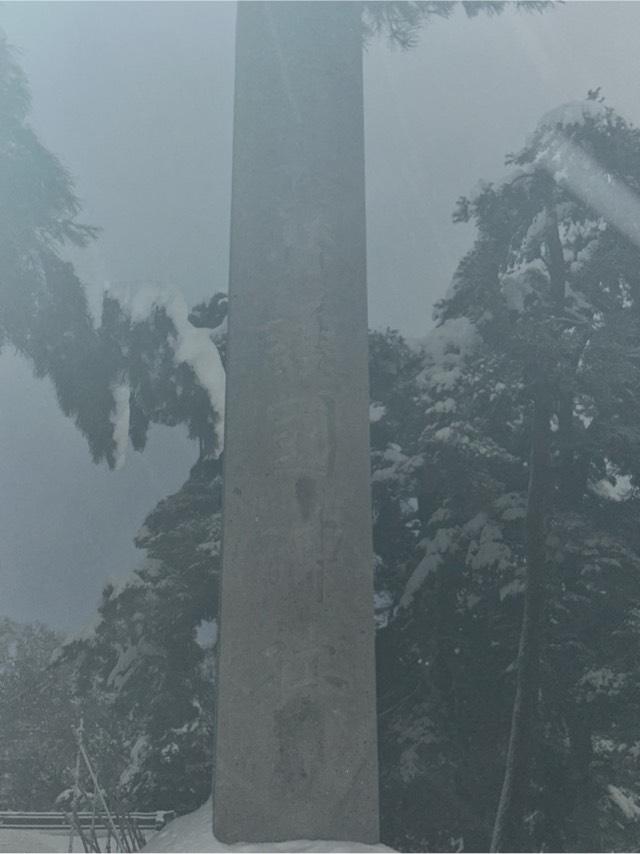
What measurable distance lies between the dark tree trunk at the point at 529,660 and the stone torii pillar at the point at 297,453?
4875 mm

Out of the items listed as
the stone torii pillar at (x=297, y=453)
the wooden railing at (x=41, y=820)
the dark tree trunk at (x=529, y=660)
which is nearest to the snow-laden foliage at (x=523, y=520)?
the dark tree trunk at (x=529, y=660)

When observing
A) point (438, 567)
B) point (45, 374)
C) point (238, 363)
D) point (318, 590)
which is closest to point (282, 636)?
point (318, 590)

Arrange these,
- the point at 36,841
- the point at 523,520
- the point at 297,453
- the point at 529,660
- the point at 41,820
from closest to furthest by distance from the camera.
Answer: the point at 297,453 → the point at 529,660 → the point at 523,520 → the point at 36,841 → the point at 41,820

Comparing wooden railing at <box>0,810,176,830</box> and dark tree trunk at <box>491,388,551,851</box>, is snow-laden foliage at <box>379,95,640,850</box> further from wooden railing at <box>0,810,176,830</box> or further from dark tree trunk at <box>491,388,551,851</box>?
wooden railing at <box>0,810,176,830</box>

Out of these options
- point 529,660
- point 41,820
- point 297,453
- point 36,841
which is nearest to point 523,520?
point 529,660

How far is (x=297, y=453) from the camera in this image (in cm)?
286

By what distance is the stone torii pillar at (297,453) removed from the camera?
2.63 metres

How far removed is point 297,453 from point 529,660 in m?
5.12

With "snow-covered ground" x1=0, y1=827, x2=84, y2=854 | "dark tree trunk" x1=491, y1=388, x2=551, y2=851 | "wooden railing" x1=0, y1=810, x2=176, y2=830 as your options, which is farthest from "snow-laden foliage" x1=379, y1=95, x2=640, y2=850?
"snow-covered ground" x1=0, y1=827, x2=84, y2=854

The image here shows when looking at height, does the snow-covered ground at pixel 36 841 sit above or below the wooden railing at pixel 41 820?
below

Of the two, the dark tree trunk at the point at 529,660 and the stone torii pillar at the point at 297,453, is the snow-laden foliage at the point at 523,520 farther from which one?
the stone torii pillar at the point at 297,453

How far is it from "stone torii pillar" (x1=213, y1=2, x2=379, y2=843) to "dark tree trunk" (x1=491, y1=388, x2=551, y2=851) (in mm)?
4875

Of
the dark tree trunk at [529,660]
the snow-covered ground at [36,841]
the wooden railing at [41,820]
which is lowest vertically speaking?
the snow-covered ground at [36,841]

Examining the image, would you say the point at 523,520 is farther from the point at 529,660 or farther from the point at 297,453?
the point at 297,453
